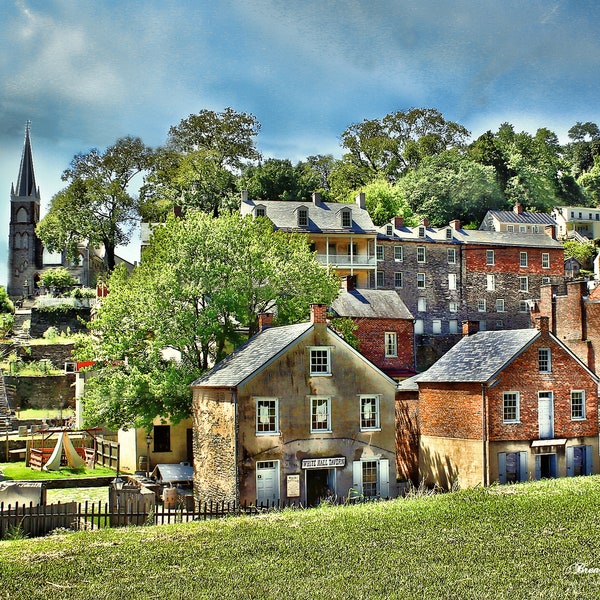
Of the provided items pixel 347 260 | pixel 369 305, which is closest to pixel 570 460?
pixel 369 305

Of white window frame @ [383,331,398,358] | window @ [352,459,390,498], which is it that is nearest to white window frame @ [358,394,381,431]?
window @ [352,459,390,498]

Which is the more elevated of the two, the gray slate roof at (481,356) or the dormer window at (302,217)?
the dormer window at (302,217)

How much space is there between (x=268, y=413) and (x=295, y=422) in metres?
1.20

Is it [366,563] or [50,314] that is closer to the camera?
[366,563]

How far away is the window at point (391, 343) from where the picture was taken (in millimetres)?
49469

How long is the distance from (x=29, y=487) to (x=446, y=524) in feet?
43.2

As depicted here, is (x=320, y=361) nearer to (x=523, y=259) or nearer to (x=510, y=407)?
(x=510, y=407)

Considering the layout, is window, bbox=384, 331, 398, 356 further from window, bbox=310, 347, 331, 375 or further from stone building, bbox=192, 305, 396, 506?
window, bbox=310, 347, 331, 375

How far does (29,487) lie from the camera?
85.0ft

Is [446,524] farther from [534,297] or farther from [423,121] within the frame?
[423,121]

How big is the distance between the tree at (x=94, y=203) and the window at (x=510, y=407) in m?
50.5

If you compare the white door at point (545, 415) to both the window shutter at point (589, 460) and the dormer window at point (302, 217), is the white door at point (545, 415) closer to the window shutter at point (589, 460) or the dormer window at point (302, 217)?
the window shutter at point (589, 460)

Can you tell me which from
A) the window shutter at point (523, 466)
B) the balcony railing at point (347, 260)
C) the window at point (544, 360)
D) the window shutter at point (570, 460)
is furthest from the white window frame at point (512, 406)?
the balcony railing at point (347, 260)

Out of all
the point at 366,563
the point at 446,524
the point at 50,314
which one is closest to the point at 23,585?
the point at 366,563
